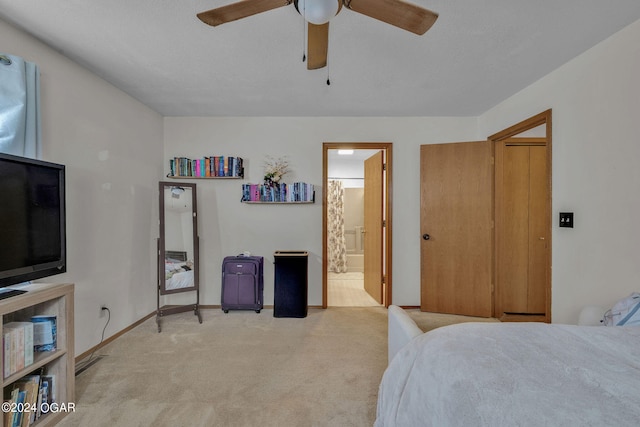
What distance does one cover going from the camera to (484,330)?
1197mm

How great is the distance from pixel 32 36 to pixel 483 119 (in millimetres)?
4265

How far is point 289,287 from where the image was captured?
10.7 ft

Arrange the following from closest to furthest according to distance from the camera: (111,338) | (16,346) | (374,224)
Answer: (16,346), (111,338), (374,224)

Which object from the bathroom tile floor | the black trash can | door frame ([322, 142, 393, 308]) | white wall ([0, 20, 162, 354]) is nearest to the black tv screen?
white wall ([0, 20, 162, 354])

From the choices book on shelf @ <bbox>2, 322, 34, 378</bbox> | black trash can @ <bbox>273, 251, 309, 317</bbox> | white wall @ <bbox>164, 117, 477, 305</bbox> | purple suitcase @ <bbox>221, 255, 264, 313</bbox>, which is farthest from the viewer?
white wall @ <bbox>164, 117, 477, 305</bbox>

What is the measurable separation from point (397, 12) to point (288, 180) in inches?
98.9

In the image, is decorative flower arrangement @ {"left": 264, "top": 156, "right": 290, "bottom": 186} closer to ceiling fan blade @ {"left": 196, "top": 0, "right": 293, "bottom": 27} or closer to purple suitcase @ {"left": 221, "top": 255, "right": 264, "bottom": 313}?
purple suitcase @ {"left": 221, "top": 255, "right": 264, "bottom": 313}

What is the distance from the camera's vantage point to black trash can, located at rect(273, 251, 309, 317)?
10.7ft

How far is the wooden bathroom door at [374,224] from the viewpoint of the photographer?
3.82 metres

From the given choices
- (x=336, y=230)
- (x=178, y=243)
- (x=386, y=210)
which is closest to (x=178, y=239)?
(x=178, y=243)

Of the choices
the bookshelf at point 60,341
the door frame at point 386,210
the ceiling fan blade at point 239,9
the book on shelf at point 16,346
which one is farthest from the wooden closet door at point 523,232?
the book on shelf at point 16,346

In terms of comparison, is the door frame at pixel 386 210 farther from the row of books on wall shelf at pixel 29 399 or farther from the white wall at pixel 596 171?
the row of books on wall shelf at pixel 29 399

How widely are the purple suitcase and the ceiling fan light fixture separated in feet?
8.75

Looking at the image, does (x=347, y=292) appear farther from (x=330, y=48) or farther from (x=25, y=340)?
(x=25, y=340)
